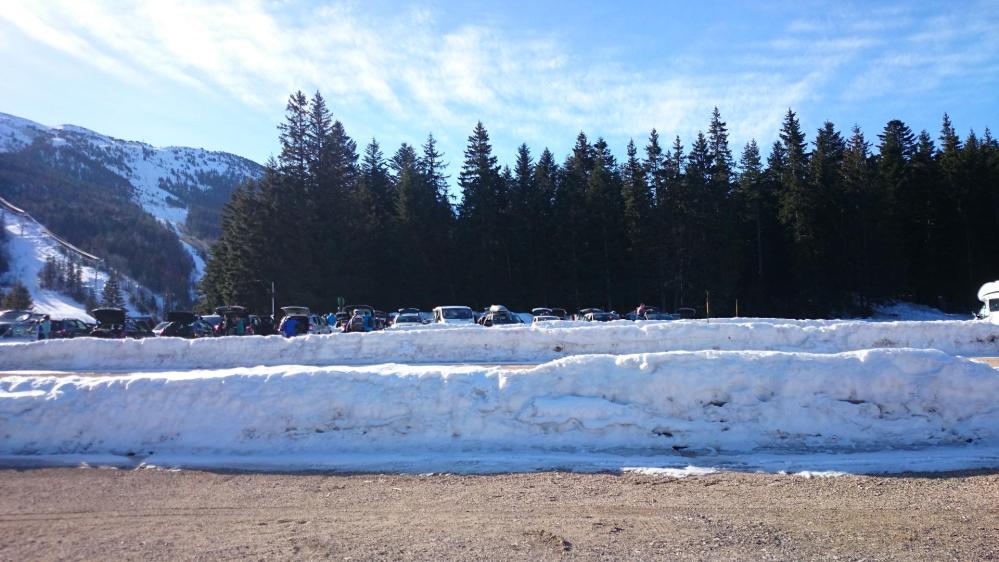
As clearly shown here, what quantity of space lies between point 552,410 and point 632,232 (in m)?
52.3

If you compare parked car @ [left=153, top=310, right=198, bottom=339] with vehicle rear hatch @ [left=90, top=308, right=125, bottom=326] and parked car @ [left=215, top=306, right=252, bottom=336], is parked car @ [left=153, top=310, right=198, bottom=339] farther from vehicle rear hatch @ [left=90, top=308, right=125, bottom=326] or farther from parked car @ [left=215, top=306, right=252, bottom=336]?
vehicle rear hatch @ [left=90, top=308, right=125, bottom=326]

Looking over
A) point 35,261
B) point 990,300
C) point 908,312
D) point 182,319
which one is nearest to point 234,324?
point 182,319

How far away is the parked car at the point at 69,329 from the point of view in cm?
3384

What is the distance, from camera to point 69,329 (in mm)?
35156

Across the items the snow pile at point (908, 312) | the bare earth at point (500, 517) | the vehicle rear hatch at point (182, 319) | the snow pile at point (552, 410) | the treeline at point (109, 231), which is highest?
the treeline at point (109, 231)

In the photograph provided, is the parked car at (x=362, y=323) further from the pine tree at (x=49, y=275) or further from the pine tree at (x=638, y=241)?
the pine tree at (x=49, y=275)

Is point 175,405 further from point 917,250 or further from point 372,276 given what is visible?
point 917,250

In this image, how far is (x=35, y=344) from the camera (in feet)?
70.1

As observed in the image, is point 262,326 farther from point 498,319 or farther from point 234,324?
point 498,319

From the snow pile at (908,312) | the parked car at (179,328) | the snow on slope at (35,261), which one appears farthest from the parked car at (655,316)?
the snow on slope at (35,261)

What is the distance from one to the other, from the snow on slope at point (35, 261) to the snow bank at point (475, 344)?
284 ft

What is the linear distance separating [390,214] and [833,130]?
46.5 metres

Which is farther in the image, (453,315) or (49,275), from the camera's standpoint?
(49,275)

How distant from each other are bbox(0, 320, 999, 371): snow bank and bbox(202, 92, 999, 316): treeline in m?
33.7
